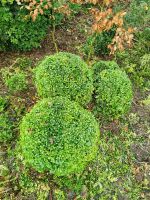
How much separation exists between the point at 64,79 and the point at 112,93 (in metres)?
0.78

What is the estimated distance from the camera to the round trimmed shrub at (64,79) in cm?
499

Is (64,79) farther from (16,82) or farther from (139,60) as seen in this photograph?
(139,60)

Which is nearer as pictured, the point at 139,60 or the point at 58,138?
the point at 58,138

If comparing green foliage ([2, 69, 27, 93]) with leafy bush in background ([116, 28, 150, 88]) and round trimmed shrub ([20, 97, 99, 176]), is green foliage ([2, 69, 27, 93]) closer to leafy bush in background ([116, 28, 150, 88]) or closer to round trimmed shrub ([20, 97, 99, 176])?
round trimmed shrub ([20, 97, 99, 176])

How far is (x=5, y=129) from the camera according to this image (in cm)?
516

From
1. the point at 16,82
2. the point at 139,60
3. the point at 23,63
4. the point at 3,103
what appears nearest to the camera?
the point at 3,103

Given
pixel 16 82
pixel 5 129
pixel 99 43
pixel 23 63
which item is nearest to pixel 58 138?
pixel 5 129

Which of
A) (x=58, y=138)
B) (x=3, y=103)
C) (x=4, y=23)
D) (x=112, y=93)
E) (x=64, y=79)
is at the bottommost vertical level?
(x=3, y=103)

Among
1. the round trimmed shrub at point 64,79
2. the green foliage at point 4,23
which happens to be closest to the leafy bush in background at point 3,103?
the round trimmed shrub at point 64,79

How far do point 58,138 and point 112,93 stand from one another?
1.33 metres

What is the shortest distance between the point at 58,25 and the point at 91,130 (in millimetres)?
3347

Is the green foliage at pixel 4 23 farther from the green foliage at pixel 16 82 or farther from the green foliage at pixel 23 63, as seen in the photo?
the green foliage at pixel 16 82

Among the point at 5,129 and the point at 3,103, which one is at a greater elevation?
the point at 3,103

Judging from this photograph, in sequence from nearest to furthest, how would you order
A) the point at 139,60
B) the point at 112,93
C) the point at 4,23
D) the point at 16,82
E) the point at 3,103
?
the point at 112,93 < the point at 3,103 < the point at 16,82 < the point at 4,23 < the point at 139,60
